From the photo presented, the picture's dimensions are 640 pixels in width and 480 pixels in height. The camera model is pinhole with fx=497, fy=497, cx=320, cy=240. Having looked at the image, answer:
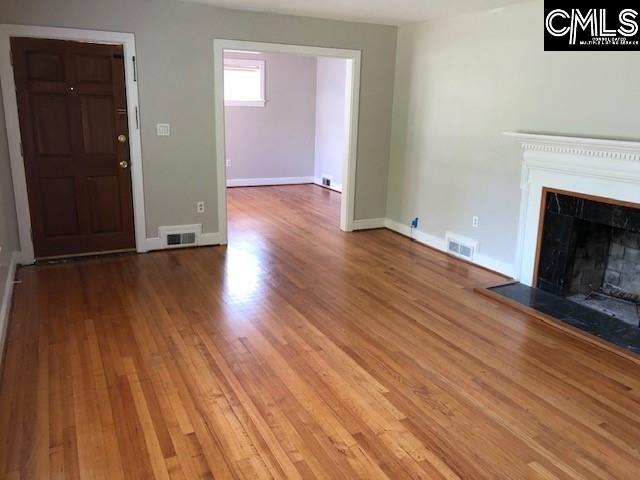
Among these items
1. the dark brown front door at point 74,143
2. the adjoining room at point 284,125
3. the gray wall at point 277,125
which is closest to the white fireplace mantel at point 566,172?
the dark brown front door at point 74,143

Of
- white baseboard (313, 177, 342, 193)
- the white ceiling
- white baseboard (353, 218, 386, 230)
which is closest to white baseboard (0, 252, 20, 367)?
the white ceiling

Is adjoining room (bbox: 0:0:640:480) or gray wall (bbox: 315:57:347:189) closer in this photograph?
adjoining room (bbox: 0:0:640:480)

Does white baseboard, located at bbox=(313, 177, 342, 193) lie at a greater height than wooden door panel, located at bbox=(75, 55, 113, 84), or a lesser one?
lesser

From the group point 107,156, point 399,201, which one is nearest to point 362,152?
point 399,201

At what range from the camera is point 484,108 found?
15.8 ft

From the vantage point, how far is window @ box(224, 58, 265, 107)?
8.62m

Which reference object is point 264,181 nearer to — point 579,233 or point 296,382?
point 579,233

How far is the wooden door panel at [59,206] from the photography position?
469cm

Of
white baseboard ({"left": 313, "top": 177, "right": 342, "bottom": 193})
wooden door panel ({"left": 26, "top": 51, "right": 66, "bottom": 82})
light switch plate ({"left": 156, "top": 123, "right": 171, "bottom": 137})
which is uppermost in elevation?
wooden door panel ({"left": 26, "top": 51, "right": 66, "bottom": 82})

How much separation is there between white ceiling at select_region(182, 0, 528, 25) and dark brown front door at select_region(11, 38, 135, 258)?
4.12 ft

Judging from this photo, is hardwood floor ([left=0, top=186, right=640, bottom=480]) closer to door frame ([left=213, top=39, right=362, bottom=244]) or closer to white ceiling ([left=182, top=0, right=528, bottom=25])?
door frame ([left=213, top=39, right=362, bottom=244])

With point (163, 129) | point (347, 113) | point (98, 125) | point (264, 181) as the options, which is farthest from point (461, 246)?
point (264, 181)

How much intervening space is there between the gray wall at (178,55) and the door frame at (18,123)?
0.21 ft

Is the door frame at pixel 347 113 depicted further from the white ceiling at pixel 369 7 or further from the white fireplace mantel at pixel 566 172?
the white fireplace mantel at pixel 566 172
